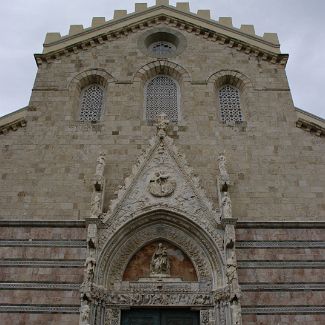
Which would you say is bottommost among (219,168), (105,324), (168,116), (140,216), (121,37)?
(105,324)

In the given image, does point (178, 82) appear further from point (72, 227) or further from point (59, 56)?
point (72, 227)

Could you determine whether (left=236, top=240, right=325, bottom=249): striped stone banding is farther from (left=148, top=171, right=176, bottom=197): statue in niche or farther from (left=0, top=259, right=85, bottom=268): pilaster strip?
(left=0, top=259, right=85, bottom=268): pilaster strip

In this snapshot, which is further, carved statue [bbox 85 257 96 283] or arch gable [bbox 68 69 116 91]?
arch gable [bbox 68 69 116 91]

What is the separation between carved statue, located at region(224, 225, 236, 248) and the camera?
43.2 feet

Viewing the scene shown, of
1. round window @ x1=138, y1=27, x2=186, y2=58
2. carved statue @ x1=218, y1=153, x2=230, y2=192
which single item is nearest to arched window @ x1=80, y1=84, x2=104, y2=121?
round window @ x1=138, y1=27, x2=186, y2=58

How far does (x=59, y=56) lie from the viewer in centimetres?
1816

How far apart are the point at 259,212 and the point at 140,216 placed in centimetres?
365

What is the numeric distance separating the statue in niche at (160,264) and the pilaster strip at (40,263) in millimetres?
2097

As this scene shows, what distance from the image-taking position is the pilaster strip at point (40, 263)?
13336mm

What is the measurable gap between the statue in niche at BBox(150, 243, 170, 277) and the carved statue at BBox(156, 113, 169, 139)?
3.81 meters

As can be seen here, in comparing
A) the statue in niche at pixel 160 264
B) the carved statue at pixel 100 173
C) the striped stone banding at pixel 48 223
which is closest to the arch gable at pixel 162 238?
the statue in niche at pixel 160 264

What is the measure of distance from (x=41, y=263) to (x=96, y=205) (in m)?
2.26

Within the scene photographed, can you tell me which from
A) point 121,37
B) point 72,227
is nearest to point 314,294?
point 72,227

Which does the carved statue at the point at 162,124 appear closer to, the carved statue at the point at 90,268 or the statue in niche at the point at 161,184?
the statue in niche at the point at 161,184
